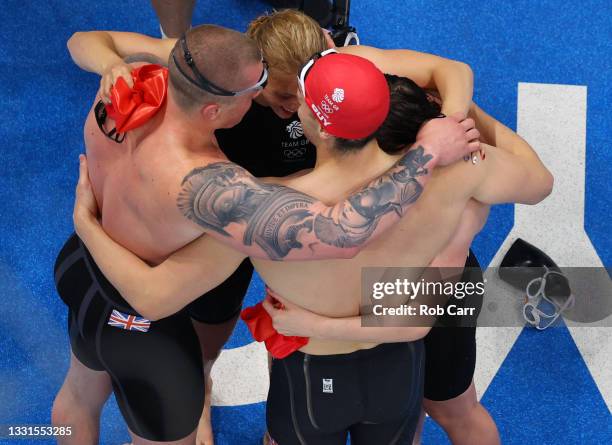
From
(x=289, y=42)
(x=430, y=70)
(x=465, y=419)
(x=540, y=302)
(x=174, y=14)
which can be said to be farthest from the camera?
(x=174, y=14)

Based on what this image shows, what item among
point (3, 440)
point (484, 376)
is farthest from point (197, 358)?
point (484, 376)

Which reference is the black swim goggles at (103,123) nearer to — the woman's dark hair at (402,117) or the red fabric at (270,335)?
the red fabric at (270,335)

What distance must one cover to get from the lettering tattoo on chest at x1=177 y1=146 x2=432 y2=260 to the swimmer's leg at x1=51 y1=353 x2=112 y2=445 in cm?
150

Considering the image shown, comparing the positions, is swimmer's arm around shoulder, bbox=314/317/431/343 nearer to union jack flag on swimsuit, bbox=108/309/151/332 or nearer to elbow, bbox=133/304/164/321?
elbow, bbox=133/304/164/321

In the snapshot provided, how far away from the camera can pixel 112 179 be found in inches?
117

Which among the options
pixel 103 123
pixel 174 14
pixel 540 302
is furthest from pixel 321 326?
pixel 174 14

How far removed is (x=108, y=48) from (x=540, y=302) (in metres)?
2.79

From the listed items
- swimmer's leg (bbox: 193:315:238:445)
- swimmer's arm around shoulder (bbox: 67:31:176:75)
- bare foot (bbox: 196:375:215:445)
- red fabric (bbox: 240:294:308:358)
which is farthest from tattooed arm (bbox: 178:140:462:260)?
bare foot (bbox: 196:375:215:445)

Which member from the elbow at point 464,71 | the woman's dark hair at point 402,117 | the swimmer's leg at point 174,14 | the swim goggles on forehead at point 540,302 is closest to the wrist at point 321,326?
the woman's dark hair at point 402,117

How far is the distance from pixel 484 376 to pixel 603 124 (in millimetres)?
1960

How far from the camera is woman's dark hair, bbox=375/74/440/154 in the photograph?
8.86 feet

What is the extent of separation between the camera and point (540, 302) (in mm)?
4594

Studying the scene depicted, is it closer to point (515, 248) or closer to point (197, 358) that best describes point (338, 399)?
point (197, 358)

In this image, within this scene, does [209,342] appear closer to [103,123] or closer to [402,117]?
[103,123]
